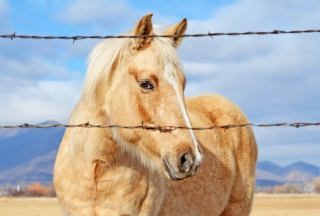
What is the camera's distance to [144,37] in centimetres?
476

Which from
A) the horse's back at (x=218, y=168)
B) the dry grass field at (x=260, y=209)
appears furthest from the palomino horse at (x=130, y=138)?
the dry grass field at (x=260, y=209)

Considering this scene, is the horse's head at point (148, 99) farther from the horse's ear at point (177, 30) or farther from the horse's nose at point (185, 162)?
the horse's ear at point (177, 30)

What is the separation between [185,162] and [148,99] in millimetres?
625

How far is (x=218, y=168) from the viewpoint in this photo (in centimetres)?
662

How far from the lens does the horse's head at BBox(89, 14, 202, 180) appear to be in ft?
14.3

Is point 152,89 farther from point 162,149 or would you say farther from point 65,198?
point 65,198

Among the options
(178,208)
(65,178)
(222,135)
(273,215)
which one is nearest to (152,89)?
(65,178)

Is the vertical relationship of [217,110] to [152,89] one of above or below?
above

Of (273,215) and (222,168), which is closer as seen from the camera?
(222,168)

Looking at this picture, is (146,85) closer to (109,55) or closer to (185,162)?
(109,55)

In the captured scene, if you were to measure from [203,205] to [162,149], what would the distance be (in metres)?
1.95

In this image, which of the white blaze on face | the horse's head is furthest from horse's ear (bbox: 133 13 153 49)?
the white blaze on face

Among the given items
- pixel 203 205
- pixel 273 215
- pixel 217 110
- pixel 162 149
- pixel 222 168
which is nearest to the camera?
pixel 162 149

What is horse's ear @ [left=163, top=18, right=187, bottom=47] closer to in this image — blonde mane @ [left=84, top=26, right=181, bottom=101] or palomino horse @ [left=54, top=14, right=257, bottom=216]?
palomino horse @ [left=54, top=14, right=257, bottom=216]
